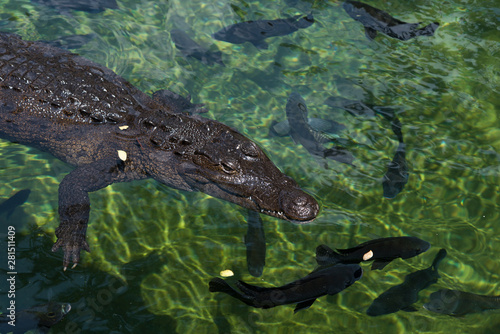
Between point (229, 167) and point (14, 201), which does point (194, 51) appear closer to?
point (229, 167)

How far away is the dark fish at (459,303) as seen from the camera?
3814 mm

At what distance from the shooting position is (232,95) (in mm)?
5867

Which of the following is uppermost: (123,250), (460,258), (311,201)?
(311,201)

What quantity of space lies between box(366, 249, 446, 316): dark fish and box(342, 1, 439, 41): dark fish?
4033mm

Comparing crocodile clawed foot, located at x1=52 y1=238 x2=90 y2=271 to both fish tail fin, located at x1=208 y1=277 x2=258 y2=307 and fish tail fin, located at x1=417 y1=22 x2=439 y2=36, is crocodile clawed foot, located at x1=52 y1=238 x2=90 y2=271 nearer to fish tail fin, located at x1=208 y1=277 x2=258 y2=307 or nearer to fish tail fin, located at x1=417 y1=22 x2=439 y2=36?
fish tail fin, located at x1=208 y1=277 x2=258 y2=307

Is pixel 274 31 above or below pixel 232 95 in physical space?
above

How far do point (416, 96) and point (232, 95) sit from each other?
2699 mm

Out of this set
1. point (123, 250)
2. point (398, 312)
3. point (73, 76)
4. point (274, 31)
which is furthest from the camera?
point (274, 31)

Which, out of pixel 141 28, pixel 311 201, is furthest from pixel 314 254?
pixel 141 28

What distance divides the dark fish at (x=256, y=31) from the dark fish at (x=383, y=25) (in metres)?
0.97

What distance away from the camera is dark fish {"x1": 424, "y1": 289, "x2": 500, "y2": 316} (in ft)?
12.5

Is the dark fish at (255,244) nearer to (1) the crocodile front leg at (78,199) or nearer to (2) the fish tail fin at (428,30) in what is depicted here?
(1) the crocodile front leg at (78,199)

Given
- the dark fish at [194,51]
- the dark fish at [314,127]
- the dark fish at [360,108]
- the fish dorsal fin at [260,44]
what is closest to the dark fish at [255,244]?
the dark fish at [314,127]

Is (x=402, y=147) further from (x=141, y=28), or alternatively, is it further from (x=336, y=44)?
(x=141, y=28)
